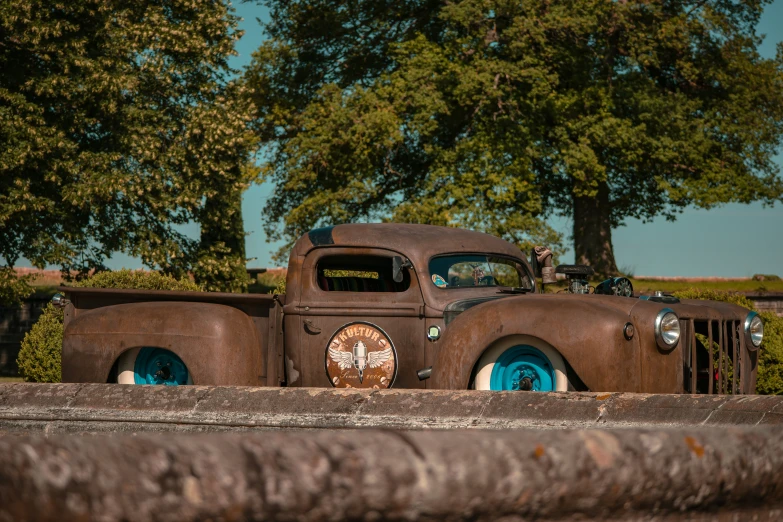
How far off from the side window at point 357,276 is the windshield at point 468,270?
30 cm

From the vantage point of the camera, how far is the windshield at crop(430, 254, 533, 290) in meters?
7.64

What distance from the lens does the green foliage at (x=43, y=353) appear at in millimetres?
13245

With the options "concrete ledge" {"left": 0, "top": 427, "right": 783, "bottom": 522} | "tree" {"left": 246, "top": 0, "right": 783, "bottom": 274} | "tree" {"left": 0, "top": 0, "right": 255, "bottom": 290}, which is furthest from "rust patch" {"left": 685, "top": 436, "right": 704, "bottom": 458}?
"tree" {"left": 246, "top": 0, "right": 783, "bottom": 274}

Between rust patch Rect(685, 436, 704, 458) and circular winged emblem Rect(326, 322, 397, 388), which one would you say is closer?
rust patch Rect(685, 436, 704, 458)

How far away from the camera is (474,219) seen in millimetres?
21609

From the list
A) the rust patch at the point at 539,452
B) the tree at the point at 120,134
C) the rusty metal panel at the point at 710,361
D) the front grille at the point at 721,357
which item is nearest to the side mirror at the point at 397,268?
the front grille at the point at 721,357

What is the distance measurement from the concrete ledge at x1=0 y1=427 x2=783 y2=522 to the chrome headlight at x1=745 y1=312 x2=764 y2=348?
230 inches

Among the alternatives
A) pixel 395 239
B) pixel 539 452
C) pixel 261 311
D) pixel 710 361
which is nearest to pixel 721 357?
pixel 710 361

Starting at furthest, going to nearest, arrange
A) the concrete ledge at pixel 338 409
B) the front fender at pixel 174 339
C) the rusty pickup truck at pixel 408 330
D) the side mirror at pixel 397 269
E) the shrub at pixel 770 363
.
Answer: the shrub at pixel 770 363, the side mirror at pixel 397 269, the front fender at pixel 174 339, the rusty pickup truck at pixel 408 330, the concrete ledge at pixel 338 409

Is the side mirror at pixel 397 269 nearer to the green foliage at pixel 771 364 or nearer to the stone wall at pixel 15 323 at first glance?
the green foliage at pixel 771 364

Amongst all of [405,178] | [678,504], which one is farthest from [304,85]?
[678,504]

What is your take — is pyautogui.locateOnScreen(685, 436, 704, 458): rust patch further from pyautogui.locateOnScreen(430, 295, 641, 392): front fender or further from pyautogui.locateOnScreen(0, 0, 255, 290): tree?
pyautogui.locateOnScreen(0, 0, 255, 290): tree

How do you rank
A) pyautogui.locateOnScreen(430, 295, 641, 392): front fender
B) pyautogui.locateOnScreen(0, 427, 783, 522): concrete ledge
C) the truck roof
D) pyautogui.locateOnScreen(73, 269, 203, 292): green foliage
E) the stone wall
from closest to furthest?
pyautogui.locateOnScreen(0, 427, 783, 522): concrete ledge < pyautogui.locateOnScreen(430, 295, 641, 392): front fender < the truck roof < pyautogui.locateOnScreen(73, 269, 203, 292): green foliage < the stone wall

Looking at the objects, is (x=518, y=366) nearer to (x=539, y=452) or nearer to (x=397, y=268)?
(x=397, y=268)
